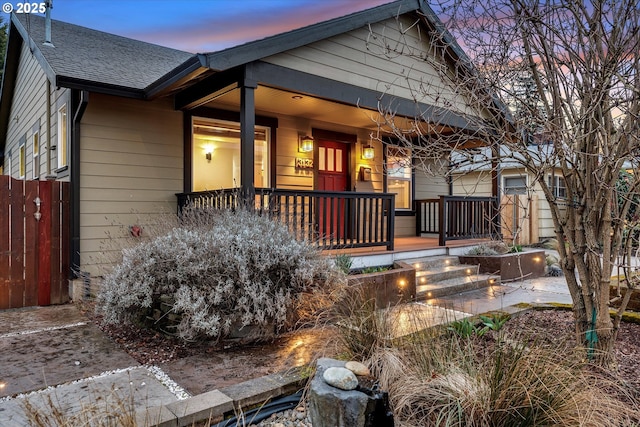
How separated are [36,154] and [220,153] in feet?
13.4

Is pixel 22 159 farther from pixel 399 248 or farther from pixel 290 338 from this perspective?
pixel 290 338

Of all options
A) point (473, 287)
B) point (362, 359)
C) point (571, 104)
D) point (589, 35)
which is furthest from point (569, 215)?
point (473, 287)

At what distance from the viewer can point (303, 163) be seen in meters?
8.34

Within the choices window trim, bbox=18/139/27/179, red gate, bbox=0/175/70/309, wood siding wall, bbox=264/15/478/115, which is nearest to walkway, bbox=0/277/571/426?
red gate, bbox=0/175/70/309

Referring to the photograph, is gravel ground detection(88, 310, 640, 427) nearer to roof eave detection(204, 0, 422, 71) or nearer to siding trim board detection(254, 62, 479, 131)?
siding trim board detection(254, 62, 479, 131)

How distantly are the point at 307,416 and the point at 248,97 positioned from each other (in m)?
4.07

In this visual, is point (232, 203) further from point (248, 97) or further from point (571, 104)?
point (571, 104)

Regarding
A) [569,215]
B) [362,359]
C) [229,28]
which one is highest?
[229,28]

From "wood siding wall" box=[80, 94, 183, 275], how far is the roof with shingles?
42 cm

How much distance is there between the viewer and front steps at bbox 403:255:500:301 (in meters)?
6.23

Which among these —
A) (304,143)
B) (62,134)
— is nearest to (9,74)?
(62,134)

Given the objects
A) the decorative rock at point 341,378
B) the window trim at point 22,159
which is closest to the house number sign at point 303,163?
the decorative rock at point 341,378

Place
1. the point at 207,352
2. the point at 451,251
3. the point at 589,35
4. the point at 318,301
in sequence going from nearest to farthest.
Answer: the point at 589,35
the point at 207,352
the point at 318,301
the point at 451,251

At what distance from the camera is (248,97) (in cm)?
544
